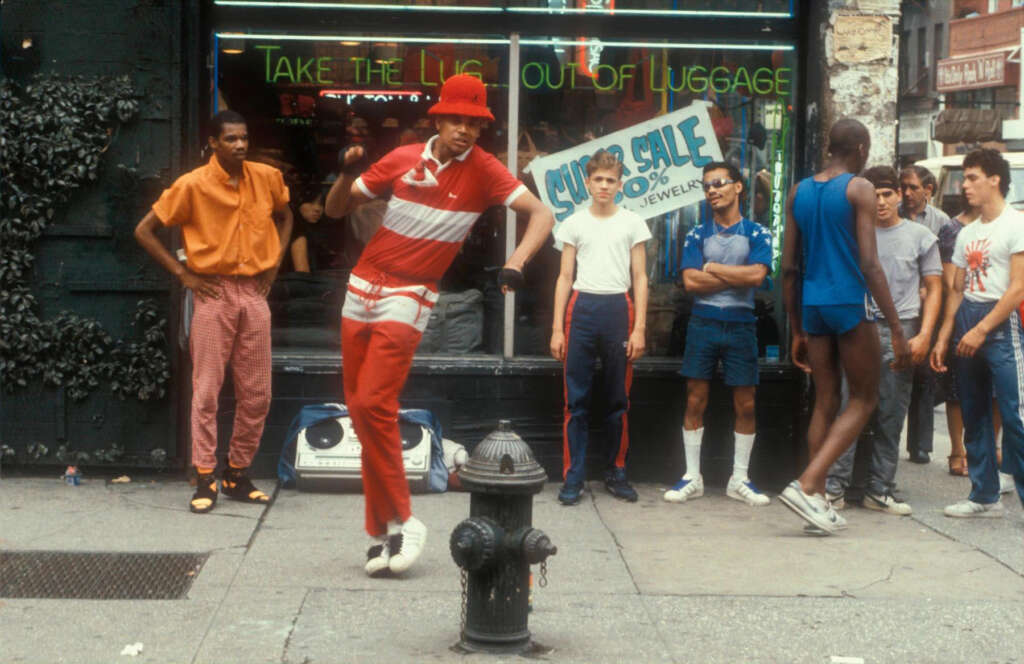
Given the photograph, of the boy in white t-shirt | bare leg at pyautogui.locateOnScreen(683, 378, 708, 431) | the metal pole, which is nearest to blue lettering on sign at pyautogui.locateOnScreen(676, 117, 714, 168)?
the boy in white t-shirt

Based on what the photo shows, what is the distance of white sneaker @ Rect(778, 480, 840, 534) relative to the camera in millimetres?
7152

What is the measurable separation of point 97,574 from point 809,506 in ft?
10.9

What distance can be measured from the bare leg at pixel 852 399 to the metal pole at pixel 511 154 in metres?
2.13

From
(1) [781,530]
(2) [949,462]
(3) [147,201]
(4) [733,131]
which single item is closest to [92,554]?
(3) [147,201]

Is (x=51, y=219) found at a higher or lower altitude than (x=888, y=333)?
higher

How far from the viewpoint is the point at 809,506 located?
716 cm

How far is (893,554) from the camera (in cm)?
703

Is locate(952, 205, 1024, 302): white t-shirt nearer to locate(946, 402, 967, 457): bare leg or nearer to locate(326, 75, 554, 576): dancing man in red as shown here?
locate(946, 402, 967, 457): bare leg

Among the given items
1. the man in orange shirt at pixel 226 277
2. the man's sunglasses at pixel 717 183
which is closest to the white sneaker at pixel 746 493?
the man's sunglasses at pixel 717 183

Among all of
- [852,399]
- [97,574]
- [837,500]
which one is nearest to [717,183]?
[852,399]

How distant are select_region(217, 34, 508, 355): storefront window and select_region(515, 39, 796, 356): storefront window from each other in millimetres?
282

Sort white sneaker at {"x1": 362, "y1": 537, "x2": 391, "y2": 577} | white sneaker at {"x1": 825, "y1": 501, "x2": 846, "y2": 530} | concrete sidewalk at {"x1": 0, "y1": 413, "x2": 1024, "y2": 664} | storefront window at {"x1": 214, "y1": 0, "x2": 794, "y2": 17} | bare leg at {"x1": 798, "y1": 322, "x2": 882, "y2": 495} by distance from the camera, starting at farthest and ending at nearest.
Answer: storefront window at {"x1": 214, "y1": 0, "x2": 794, "y2": 17}, white sneaker at {"x1": 825, "y1": 501, "x2": 846, "y2": 530}, bare leg at {"x1": 798, "y1": 322, "x2": 882, "y2": 495}, white sneaker at {"x1": 362, "y1": 537, "x2": 391, "y2": 577}, concrete sidewalk at {"x1": 0, "y1": 413, "x2": 1024, "y2": 664}

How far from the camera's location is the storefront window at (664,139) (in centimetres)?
878

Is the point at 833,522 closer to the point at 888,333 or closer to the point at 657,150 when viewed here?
the point at 888,333
